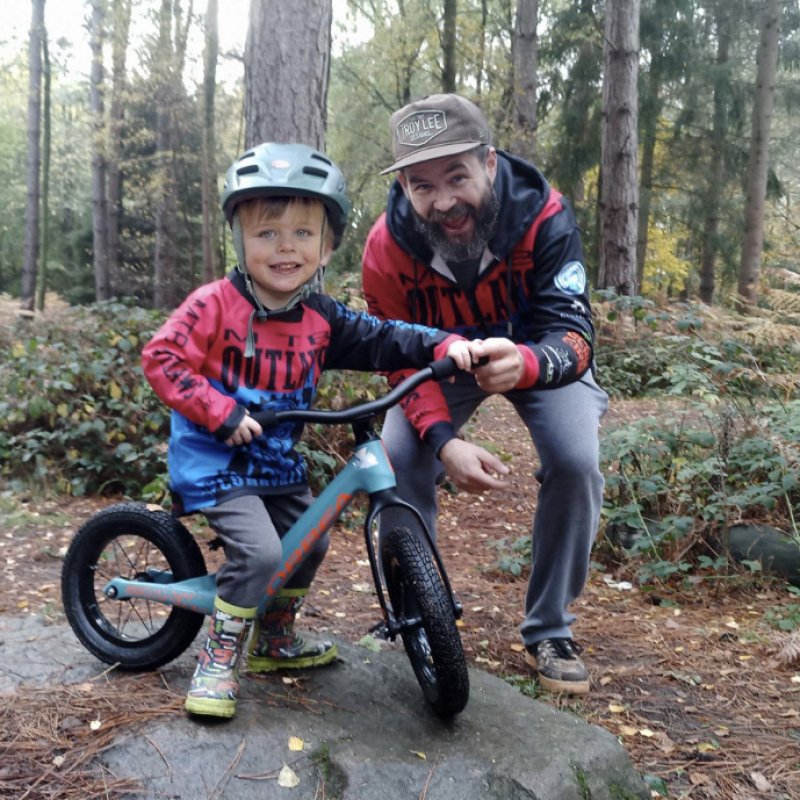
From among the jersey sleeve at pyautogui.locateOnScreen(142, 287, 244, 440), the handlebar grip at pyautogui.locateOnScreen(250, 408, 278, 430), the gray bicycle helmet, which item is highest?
the gray bicycle helmet

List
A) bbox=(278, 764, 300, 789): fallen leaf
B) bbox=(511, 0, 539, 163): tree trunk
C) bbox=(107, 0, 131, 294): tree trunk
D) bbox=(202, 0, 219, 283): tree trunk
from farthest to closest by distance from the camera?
bbox=(107, 0, 131, 294): tree trunk
bbox=(202, 0, 219, 283): tree trunk
bbox=(511, 0, 539, 163): tree trunk
bbox=(278, 764, 300, 789): fallen leaf

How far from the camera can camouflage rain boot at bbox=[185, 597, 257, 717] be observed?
2434 millimetres

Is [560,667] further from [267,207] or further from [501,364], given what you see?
[267,207]

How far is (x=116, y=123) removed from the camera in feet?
56.9

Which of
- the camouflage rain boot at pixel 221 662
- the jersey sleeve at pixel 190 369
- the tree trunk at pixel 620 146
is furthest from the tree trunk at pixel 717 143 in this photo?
the camouflage rain boot at pixel 221 662

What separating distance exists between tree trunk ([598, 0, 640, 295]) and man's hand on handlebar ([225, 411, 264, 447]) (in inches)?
387

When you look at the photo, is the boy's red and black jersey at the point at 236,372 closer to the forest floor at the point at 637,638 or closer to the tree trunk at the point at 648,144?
the forest floor at the point at 637,638

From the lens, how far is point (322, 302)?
114 inches

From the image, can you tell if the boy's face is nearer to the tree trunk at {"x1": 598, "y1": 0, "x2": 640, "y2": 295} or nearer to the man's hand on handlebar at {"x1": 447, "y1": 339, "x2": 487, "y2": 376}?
the man's hand on handlebar at {"x1": 447, "y1": 339, "x2": 487, "y2": 376}

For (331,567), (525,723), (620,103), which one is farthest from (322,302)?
(620,103)

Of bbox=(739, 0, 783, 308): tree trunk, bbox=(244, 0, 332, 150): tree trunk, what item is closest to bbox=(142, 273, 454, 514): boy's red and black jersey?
bbox=(244, 0, 332, 150): tree trunk

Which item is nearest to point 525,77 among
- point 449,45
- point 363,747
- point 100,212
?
point 449,45

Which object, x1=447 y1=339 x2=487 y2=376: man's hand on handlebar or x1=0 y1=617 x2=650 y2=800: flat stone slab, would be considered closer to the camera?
x1=0 y1=617 x2=650 y2=800: flat stone slab

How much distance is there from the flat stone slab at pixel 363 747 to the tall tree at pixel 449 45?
13946 mm
